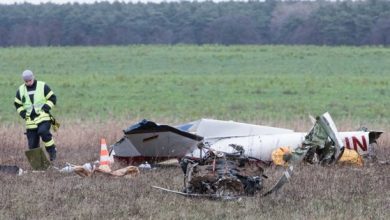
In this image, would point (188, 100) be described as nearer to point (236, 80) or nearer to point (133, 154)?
point (236, 80)

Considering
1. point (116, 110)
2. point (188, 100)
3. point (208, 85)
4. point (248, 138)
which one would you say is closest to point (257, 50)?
point (208, 85)

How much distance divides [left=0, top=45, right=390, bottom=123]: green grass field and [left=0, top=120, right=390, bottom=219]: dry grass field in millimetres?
9649

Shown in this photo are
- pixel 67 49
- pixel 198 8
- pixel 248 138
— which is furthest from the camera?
pixel 198 8

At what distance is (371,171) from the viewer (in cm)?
1136

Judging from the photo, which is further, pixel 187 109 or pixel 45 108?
pixel 187 109

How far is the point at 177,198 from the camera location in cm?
913

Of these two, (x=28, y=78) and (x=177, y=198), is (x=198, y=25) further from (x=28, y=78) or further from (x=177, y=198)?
(x=177, y=198)

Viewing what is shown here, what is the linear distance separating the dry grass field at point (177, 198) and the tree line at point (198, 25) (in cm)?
4322

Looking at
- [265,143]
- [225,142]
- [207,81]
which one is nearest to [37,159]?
[225,142]

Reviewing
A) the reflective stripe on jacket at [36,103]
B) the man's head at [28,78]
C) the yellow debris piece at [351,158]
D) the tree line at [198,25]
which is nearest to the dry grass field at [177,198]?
the yellow debris piece at [351,158]

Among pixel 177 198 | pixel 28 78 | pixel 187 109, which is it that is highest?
pixel 28 78

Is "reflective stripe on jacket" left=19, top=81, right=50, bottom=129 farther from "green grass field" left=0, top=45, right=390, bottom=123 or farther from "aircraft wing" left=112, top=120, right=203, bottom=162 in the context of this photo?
"green grass field" left=0, top=45, right=390, bottom=123

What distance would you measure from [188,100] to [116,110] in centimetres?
353

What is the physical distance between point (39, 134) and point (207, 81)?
68.3 ft
